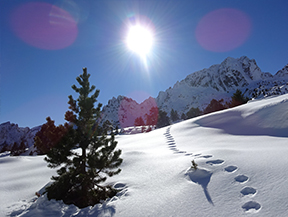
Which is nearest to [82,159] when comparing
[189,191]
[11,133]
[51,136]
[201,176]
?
[189,191]

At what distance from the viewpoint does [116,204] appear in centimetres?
396

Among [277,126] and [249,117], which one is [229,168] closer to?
[277,126]

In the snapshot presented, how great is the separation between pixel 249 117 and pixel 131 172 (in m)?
11.1

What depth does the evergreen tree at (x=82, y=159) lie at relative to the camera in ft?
15.6

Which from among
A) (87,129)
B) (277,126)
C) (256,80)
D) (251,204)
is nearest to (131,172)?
(87,129)

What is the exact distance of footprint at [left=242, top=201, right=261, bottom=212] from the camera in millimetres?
2630

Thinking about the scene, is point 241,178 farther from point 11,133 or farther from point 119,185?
point 11,133

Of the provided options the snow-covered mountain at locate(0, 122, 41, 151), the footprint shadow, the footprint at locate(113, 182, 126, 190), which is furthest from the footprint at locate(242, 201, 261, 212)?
the snow-covered mountain at locate(0, 122, 41, 151)

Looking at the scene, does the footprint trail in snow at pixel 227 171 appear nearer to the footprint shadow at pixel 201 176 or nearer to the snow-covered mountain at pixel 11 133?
the footprint shadow at pixel 201 176

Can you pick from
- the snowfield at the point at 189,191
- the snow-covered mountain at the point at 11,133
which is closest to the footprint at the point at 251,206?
the snowfield at the point at 189,191

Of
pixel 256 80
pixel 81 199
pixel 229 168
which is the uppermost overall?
pixel 256 80

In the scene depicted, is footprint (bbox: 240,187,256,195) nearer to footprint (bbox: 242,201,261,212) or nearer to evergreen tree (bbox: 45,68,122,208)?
footprint (bbox: 242,201,261,212)

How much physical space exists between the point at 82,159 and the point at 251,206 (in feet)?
15.7

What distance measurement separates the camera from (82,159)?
521 cm
